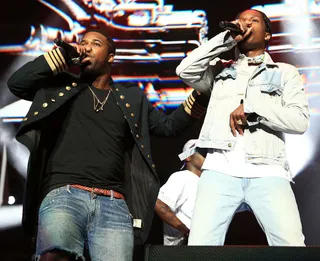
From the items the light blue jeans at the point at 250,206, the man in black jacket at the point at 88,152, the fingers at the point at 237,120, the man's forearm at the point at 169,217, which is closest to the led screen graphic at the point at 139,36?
the man's forearm at the point at 169,217

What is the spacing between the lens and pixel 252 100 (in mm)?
2709

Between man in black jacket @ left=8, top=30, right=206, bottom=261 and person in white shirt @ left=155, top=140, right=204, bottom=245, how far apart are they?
0.88m

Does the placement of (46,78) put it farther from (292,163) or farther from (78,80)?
(292,163)

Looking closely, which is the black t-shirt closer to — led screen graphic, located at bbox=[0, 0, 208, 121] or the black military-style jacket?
the black military-style jacket

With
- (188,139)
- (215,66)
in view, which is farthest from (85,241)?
(188,139)

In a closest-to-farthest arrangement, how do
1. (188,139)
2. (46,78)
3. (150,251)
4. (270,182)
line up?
(150,251) → (270,182) → (46,78) → (188,139)

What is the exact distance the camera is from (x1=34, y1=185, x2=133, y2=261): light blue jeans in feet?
7.98

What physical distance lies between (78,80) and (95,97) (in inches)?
5.5

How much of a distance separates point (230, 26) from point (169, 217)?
1464 mm

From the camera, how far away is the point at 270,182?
2.57m

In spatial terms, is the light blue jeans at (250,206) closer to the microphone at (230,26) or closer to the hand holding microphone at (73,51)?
the microphone at (230,26)

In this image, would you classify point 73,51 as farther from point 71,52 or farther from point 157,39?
point 157,39

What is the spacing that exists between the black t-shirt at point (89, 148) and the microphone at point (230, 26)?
2.10ft

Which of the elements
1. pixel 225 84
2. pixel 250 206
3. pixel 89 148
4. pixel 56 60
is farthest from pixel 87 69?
pixel 250 206
